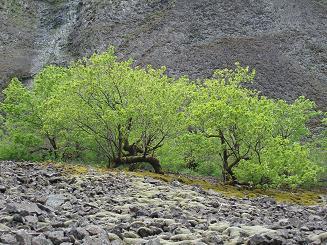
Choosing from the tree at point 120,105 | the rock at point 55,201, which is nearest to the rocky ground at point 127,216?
the rock at point 55,201

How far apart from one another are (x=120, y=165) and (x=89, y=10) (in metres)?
58.7

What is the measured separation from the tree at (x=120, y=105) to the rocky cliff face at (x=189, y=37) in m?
35.3

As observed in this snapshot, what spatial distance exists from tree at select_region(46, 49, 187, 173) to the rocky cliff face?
3531 centimetres

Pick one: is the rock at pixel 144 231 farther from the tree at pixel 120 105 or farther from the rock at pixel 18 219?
the tree at pixel 120 105

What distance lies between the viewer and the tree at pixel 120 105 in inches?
1098

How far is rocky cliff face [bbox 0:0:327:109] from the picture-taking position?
66.5 meters

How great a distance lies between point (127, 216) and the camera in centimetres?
1330

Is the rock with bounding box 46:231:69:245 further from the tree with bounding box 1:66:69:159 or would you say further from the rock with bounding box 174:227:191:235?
the tree with bounding box 1:66:69:159

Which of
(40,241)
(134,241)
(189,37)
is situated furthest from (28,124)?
(189,37)

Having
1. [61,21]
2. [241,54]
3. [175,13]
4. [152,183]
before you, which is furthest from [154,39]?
[152,183]

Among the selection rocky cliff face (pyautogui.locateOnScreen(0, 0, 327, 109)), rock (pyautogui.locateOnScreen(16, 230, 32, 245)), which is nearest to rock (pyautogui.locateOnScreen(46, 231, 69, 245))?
rock (pyautogui.locateOnScreen(16, 230, 32, 245))

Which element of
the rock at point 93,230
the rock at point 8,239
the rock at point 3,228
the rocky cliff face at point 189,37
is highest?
the rocky cliff face at point 189,37

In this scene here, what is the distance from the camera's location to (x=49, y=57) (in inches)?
2992

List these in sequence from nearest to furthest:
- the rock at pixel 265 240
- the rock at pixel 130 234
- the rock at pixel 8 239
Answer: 1. the rock at pixel 8 239
2. the rock at pixel 265 240
3. the rock at pixel 130 234
